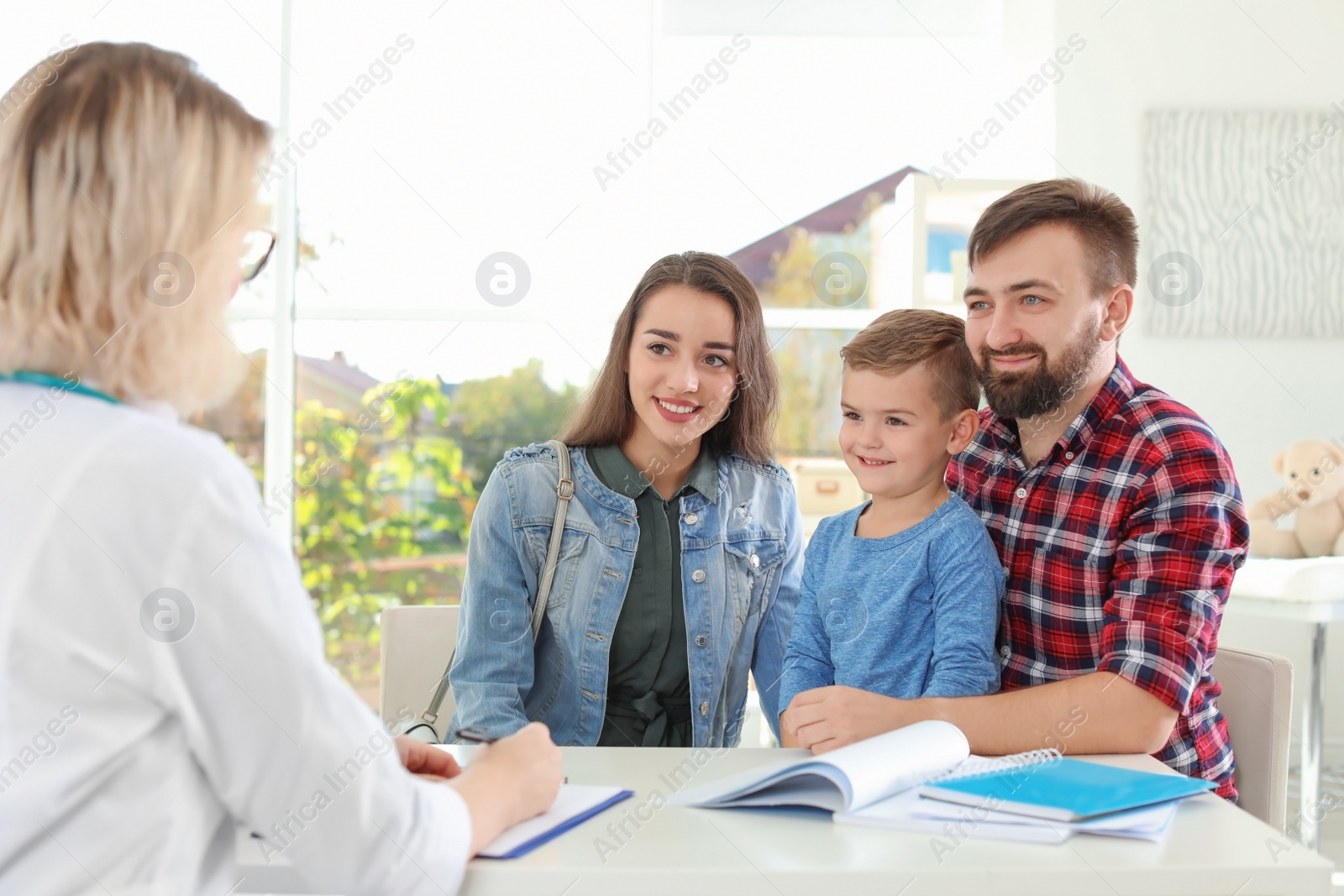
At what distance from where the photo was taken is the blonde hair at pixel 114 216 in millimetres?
774

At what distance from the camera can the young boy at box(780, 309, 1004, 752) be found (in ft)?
4.93

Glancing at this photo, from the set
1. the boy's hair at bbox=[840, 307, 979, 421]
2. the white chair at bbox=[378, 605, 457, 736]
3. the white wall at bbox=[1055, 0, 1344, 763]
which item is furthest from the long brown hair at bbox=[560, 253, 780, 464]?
the white wall at bbox=[1055, 0, 1344, 763]

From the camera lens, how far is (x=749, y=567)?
6.16ft

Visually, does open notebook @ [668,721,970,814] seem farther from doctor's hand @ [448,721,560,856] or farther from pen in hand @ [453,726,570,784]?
pen in hand @ [453,726,570,784]

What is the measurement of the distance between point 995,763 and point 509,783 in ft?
1.77

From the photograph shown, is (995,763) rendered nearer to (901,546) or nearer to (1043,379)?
(901,546)

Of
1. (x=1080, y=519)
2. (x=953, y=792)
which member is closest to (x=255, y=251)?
(x=953, y=792)

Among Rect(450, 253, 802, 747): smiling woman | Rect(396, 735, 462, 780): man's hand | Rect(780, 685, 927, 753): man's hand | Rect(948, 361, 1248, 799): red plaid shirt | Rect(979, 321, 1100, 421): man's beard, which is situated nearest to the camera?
Rect(396, 735, 462, 780): man's hand

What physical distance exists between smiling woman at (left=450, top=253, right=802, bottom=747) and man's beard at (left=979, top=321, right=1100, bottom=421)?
470mm

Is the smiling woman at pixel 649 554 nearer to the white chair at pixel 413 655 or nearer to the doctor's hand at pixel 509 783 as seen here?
the white chair at pixel 413 655

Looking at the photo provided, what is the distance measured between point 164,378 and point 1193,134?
12.9 feet

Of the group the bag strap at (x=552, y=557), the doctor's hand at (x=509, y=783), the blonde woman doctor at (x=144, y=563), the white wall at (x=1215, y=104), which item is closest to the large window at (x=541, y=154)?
the white wall at (x=1215, y=104)

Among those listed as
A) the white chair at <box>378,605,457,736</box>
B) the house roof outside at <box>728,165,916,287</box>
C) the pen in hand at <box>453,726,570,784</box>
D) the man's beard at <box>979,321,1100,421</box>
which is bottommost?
the pen in hand at <box>453,726,570,784</box>

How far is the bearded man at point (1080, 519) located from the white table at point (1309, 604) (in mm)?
1377
